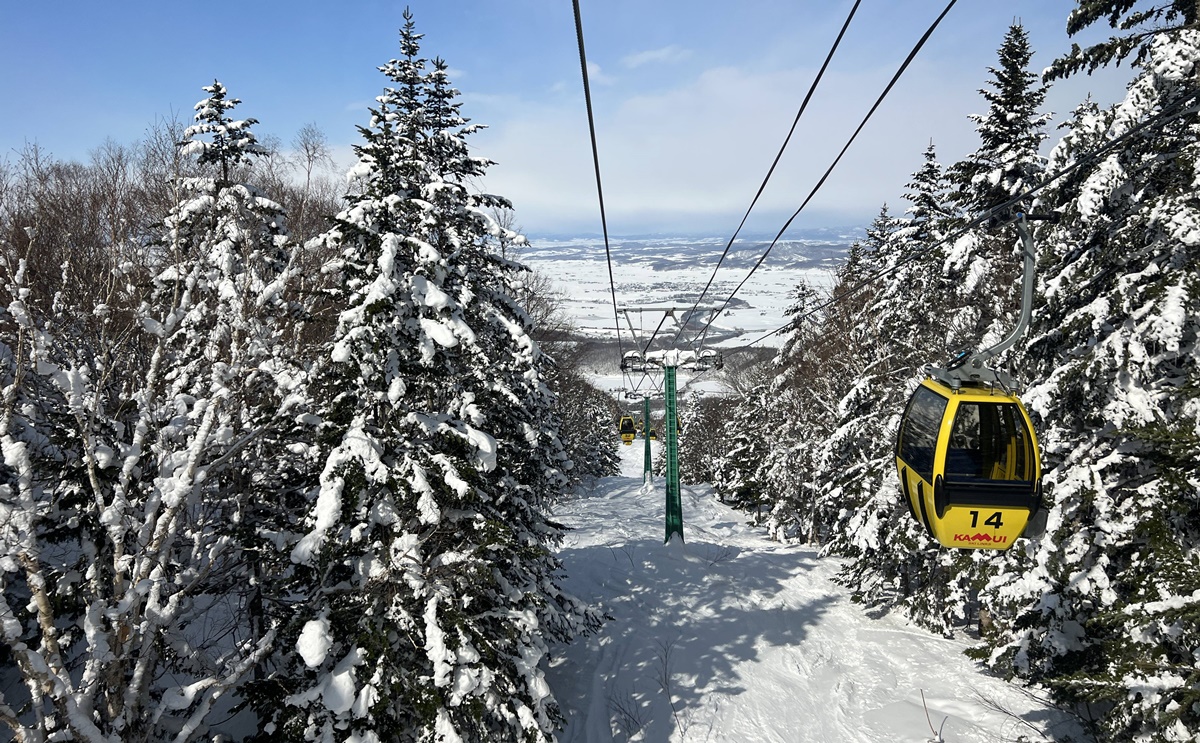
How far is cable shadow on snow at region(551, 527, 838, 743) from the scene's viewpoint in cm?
1176

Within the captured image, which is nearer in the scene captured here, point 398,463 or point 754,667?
point 398,463

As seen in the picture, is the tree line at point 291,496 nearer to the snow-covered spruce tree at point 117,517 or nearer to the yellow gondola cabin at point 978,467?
the snow-covered spruce tree at point 117,517

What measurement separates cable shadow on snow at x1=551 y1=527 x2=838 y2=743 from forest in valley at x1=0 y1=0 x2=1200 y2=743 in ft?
5.44

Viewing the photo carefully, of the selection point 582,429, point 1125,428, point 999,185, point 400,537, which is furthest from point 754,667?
point 582,429

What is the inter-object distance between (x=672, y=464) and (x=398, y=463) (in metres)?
13.0

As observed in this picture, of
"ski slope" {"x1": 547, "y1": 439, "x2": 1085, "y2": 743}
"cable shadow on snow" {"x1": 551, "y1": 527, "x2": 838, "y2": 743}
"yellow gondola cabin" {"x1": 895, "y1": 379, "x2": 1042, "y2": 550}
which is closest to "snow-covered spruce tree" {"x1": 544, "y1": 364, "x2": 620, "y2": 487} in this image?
"cable shadow on snow" {"x1": 551, "y1": 527, "x2": 838, "y2": 743}

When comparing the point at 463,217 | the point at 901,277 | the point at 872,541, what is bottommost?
the point at 872,541

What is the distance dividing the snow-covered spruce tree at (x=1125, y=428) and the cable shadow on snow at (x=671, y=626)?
544cm

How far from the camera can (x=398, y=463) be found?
7793mm

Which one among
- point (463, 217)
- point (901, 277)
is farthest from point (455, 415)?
point (901, 277)

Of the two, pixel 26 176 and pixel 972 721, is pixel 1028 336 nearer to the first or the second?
pixel 972 721

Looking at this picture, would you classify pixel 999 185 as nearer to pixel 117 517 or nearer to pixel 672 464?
pixel 672 464

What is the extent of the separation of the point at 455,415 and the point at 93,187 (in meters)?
24.4

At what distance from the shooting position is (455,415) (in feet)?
31.0
